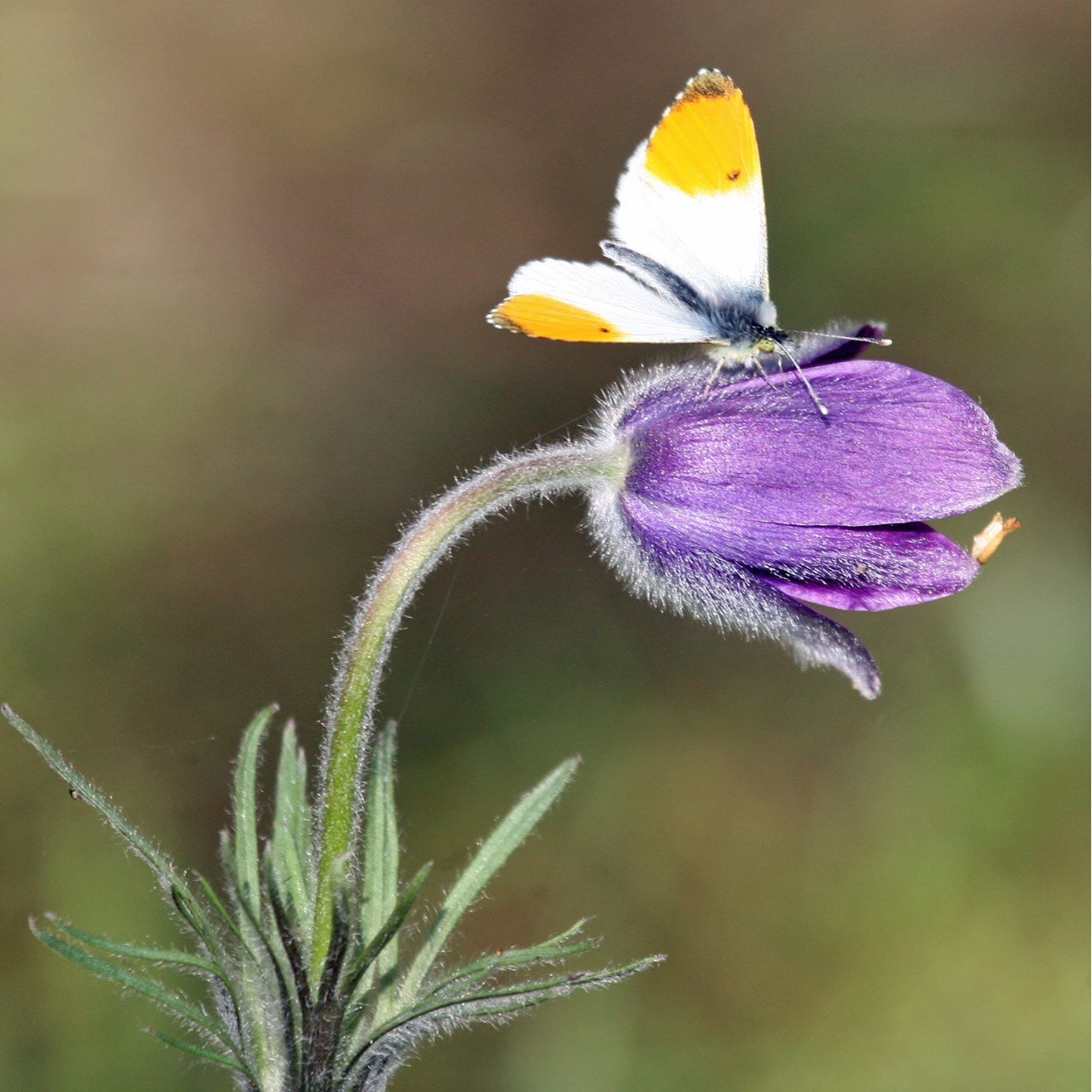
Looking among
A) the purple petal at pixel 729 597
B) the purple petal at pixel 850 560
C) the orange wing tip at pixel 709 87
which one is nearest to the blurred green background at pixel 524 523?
the purple petal at pixel 729 597

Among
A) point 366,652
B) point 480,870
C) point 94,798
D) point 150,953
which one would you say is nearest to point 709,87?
point 366,652

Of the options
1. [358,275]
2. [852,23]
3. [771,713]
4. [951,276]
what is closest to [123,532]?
[358,275]

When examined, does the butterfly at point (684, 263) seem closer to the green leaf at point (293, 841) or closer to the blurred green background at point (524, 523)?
the green leaf at point (293, 841)

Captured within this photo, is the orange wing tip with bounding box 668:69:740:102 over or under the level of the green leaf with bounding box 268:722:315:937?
over

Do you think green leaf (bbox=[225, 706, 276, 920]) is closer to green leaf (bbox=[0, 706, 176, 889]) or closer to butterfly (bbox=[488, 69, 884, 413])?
green leaf (bbox=[0, 706, 176, 889])

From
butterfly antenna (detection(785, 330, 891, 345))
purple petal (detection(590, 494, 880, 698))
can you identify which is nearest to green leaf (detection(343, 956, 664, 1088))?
purple petal (detection(590, 494, 880, 698))

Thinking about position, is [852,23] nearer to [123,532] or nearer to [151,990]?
[123,532]
